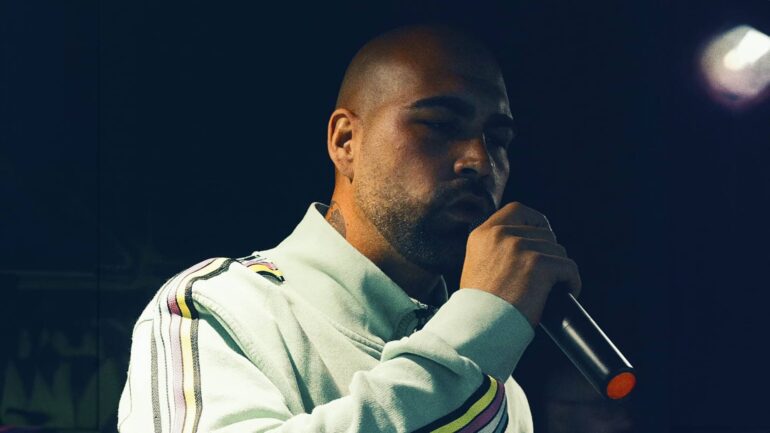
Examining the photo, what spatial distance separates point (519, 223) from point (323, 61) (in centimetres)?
113

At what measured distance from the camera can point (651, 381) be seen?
2029mm

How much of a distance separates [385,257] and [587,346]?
0.34 meters

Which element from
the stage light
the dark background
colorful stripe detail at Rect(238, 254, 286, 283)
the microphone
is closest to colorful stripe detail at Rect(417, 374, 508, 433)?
the microphone

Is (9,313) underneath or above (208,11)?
underneath

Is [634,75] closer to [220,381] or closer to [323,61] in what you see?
[323,61]

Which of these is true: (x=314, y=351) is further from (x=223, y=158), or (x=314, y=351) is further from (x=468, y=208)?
(x=223, y=158)

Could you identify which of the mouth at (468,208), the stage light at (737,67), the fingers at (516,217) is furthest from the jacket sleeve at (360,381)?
the stage light at (737,67)

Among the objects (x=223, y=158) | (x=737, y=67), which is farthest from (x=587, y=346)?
(x=737, y=67)

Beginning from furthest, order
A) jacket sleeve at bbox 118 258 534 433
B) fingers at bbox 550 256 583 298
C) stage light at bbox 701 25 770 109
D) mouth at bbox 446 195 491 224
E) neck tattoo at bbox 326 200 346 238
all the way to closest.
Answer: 1. stage light at bbox 701 25 770 109
2. neck tattoo at bbox 326 200 346 238
3. mouth at bbox 446 195 491 224
4. fingers at bbox 550 256 583 298
5. jacket sleeve at bbox 118 258 534 433

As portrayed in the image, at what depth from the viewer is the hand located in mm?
879

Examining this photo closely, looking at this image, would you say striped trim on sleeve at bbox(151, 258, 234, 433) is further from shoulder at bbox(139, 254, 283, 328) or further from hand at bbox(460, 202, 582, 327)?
hand at bbox(460, 202, 582, 327)

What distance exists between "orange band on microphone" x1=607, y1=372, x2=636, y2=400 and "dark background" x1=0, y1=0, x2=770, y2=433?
113cm

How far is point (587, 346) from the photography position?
0.91 metres

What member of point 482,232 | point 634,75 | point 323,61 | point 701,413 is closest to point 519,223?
point 482,232
